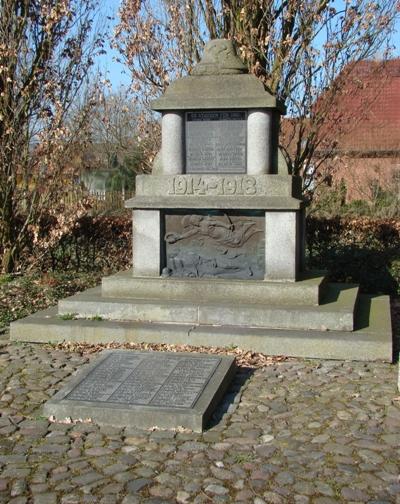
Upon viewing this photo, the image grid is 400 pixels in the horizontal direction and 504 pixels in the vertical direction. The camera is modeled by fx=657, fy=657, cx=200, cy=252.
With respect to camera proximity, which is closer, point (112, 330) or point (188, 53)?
point (112, 330)

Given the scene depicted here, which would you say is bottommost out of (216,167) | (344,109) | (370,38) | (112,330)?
(112,330)

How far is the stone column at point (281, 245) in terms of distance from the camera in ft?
24.8

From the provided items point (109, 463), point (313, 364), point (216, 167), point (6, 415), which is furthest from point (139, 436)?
point (216, 167)

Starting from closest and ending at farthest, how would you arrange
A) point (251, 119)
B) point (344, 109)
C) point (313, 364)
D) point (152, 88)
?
point (313, 364) < point (251, 119) < point (344, 109) < point (152, 88)

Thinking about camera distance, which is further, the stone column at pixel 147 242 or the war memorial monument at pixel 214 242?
the stone column at pixel 147 242

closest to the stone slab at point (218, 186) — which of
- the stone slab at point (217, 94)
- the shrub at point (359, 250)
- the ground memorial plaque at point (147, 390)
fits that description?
the stone slab at point (217, 94)

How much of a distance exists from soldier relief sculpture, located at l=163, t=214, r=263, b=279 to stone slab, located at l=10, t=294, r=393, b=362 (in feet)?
3.21

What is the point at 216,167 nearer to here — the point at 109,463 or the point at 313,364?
the point at 313,364

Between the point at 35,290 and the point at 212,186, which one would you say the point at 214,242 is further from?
the point at 35,290

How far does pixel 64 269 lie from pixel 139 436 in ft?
26.6

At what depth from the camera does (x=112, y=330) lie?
7.09 metres

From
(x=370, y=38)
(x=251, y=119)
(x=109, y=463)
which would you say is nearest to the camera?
(x=109, y=463)

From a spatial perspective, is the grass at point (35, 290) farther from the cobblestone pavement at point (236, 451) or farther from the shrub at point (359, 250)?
the shrub at point (359, 250)

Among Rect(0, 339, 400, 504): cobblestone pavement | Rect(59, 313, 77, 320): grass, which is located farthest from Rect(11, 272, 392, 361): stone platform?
Rect(0, 339, 400, 504): cobblestone pavement
